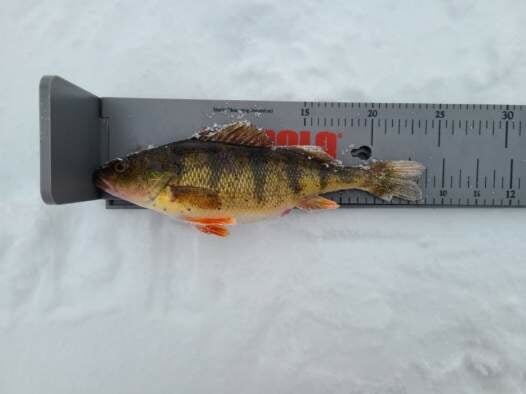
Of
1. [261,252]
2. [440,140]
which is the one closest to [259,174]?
[261,252]

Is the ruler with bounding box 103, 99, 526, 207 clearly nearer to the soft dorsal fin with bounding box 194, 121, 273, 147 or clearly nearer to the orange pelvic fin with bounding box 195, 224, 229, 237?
the soft dorsal fin with bounding box 194, 121, 273, 147

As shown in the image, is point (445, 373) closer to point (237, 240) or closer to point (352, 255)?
point (352, 255)

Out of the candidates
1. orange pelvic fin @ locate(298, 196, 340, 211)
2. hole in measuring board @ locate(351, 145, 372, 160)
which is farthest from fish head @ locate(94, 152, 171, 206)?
hole in measuring board @ locate(351, 145, 372, 160)

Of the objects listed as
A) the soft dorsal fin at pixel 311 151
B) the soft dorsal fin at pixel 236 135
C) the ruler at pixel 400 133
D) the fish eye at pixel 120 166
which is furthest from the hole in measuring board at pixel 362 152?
the fish eye at pixel 120 166

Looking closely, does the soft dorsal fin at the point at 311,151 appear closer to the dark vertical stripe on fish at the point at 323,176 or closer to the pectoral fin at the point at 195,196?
the dark vertical stripe on fish at the point at 323,176

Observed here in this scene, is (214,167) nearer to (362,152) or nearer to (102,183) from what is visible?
(102,183)

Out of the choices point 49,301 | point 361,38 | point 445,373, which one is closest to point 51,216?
point 49,301

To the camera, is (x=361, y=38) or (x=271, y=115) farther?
(x=361, y=38)
